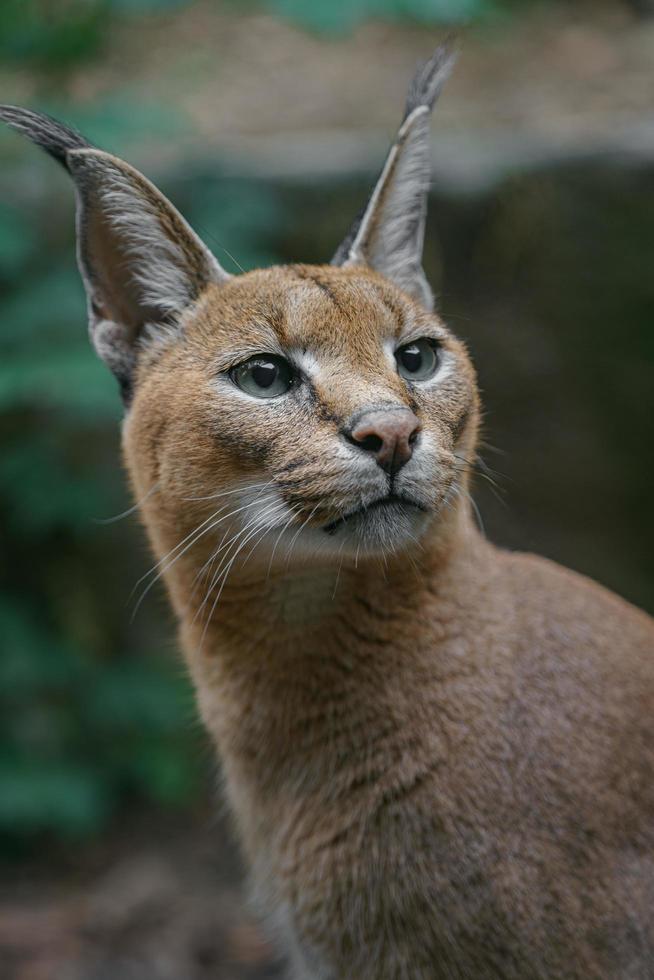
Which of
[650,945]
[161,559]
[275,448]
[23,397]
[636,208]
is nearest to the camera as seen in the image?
[275,448]

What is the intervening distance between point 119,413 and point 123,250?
203 centimetres

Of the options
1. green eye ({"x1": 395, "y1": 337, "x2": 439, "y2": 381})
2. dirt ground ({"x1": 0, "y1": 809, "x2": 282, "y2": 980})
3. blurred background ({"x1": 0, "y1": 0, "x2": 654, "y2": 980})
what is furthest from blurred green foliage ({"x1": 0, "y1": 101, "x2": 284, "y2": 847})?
green eye ({"x1": 395, "y1": 337, "x2": 439, "y2": 381})

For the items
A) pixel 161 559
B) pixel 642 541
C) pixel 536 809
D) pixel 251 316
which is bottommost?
pixel 642 541

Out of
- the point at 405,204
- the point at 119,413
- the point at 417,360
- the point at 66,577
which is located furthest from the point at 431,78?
the point at 66,577

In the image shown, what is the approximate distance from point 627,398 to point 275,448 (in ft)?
13.1

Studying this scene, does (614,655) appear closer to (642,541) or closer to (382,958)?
(382,958)

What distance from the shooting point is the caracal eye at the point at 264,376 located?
264 centimetres

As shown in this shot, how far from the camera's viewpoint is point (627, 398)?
605 cm

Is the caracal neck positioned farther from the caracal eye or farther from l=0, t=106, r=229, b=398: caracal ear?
l=0, t=106, r=229, b=398: caracal ear

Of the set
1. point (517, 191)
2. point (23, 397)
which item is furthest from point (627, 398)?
point (23, 397)

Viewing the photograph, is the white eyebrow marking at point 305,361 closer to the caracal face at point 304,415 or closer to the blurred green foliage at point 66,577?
the caracal face at point 304,415

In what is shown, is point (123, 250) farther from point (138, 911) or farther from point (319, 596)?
point (138, 911)

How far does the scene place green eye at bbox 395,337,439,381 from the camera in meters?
2.78

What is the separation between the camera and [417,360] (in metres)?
2.81
